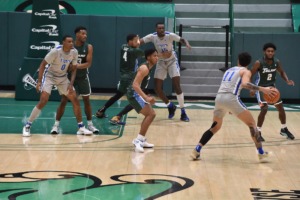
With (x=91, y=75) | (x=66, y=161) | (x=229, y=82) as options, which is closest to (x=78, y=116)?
(x=66, y=161)

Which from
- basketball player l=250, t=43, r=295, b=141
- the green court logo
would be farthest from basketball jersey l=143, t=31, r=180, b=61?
the green court logo

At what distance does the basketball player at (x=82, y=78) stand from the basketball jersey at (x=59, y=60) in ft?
1.25

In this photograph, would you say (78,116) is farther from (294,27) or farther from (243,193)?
(294,27)

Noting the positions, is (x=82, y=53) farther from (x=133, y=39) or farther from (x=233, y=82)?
(x=233, y=82)

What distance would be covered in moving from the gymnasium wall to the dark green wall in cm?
250

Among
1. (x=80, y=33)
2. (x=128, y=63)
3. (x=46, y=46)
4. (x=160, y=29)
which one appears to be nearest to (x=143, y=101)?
(x=80, y=33)

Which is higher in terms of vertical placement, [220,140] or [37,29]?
[37,29]

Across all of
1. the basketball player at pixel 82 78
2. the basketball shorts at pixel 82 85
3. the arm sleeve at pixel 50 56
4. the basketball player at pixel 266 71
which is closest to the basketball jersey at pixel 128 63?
the basketball player at pixel 82 78

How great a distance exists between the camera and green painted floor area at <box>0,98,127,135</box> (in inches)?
547

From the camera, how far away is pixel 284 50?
62.5ft

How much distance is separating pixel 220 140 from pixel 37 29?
22.0 ft

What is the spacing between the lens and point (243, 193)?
30.2 ft

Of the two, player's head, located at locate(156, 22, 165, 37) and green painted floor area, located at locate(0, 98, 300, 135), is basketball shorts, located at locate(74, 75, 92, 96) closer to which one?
green painted floor area, located at locate(0, 98, 300, 135)

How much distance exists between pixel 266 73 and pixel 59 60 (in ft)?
12.8
